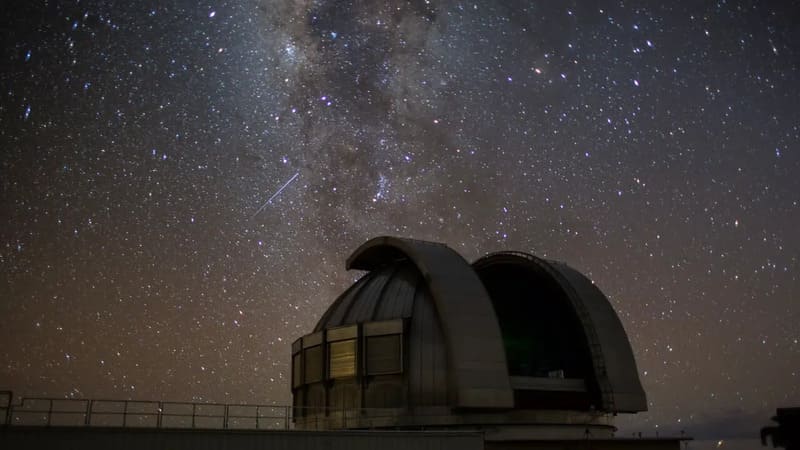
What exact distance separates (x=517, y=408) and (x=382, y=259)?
7447mm

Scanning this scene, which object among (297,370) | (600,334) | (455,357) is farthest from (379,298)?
(600,334)

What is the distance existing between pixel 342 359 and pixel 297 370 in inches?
119

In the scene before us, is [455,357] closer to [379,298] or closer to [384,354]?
[384,354]

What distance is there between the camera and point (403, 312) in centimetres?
2156

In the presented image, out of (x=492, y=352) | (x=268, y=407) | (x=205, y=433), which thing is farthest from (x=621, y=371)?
(x=205, y=433)

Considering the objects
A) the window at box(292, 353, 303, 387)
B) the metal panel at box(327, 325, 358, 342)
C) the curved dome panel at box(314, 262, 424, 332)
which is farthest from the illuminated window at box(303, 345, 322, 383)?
the curved dome panel at box(314, 262, 424, 332)

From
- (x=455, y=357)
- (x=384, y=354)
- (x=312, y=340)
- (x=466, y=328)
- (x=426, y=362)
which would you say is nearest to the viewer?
(x=455, y=357)

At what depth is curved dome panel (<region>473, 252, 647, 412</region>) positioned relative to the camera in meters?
22.0

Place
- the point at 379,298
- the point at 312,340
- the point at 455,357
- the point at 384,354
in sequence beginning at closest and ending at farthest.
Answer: the point at 455,357 → the point at 384,354 → the point at 379,298 → the point at 312,340

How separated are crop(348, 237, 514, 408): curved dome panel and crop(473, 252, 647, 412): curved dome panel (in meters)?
3.72

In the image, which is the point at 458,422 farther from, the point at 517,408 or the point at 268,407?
the point at 268,407

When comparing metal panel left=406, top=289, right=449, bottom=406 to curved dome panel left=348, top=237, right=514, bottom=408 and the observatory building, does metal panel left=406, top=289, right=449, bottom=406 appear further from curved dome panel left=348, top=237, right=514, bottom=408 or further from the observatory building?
curved dome panel left=348, top=237, right=514, bottom=408

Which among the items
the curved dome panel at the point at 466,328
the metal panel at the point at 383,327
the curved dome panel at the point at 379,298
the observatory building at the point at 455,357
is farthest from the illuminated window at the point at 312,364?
the curved dome panel at the point at 466,328

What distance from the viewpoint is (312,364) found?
22781 millimetres
